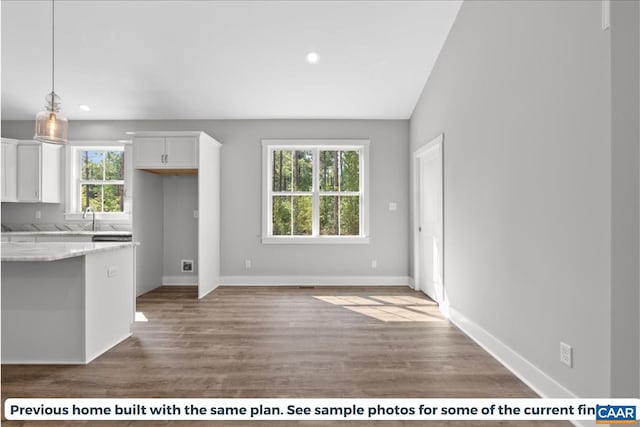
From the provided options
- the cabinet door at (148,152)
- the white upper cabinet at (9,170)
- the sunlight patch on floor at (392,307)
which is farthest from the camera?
the white upper cabinet at (9,170)

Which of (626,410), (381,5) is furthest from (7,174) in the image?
(626,410)

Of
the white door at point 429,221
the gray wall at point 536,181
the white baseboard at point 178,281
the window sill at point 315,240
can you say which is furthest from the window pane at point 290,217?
the gray wall at point 536,181

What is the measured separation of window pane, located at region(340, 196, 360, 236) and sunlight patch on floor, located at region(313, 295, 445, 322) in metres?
1.19

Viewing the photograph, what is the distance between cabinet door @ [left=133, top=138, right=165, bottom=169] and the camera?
197 inches

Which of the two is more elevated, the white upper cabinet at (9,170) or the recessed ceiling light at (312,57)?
the recessed ceiling light at (312,57)

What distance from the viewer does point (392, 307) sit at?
14.6 ft

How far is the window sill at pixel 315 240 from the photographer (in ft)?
18.9

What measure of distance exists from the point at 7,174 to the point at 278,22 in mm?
4413

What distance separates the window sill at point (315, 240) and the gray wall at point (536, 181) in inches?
81.4

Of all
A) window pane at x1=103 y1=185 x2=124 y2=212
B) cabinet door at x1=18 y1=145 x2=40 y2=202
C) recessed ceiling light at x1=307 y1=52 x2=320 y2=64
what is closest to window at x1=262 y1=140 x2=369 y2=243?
recessed ceiling light at x1=307 y1=52 x2=320 y2=64

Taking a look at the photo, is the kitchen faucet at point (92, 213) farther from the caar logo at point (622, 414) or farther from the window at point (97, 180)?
the caar logo at point (622, 414)

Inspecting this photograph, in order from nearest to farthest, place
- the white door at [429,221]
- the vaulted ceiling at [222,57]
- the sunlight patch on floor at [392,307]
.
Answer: the vaulted ceiling at [222,57]
the sunlight patch on floor at [392,307]
the white door at [429,221]

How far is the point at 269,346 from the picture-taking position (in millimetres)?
3133

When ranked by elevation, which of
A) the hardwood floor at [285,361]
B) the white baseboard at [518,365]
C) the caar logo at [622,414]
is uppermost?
the caar logo at [622,414]
